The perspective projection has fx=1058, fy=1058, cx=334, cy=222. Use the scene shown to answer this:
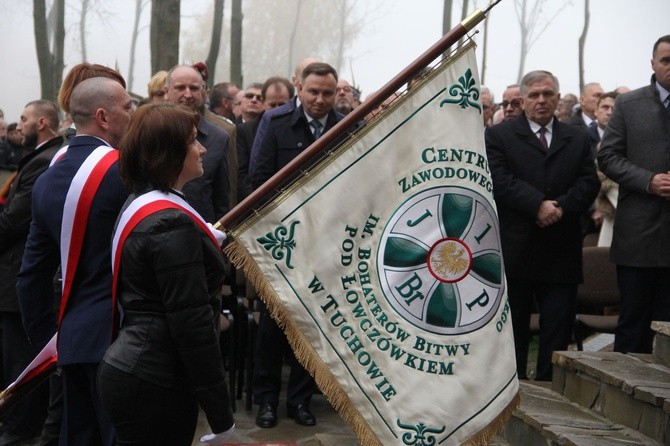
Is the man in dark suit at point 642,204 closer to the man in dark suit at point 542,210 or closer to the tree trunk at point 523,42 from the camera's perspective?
the man in dark suit at point 542,210

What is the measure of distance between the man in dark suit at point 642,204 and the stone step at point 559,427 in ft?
2.74

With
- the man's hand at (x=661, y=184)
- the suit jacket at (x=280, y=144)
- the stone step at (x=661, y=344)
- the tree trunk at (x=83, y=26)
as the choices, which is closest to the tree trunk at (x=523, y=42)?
the tree trunk at (x=83, y=26)

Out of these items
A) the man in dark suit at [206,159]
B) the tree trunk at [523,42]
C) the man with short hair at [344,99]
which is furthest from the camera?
the tree trunk at [523,42]

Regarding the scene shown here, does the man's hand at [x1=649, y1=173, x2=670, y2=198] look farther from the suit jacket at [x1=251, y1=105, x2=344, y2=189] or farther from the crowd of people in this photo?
the suit jacket at [x1=251, y1=105, x2=344, y2=189]

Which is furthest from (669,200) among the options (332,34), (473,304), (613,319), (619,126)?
(332,34)

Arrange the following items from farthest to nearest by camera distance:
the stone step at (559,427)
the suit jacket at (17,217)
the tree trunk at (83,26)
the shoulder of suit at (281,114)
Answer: the tree trunk at (83,26), the shoulder of suit at (281,114), the suit jacket at (17,217), the stone step at (559,427)

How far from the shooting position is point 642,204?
20.5 ft

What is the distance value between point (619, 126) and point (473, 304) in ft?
8.52

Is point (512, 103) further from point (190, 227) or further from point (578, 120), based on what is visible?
point (190, 227)

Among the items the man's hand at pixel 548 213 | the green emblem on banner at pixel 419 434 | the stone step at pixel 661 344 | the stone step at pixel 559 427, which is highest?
the man's hand at pixel 548 213

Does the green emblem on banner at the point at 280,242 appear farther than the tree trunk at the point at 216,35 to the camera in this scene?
No

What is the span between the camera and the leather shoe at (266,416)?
6.25 meters

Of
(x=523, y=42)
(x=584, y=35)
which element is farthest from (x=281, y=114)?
(x=584, y=35)

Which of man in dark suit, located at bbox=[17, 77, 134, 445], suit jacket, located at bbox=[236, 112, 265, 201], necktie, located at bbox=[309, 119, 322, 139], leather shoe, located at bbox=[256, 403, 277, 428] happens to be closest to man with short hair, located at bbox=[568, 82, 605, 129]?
suit jacket, located at bbox=[236, 112, 265, 201]
